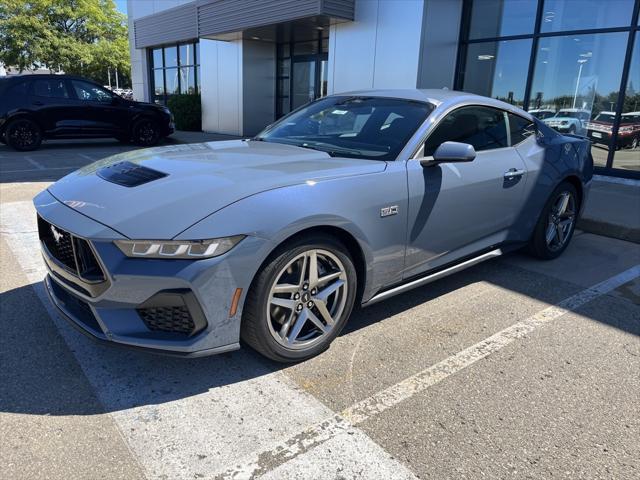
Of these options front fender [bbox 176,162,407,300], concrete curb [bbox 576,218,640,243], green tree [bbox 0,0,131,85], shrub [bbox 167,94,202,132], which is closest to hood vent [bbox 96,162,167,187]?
front fender [bbox 176,162,407,300]

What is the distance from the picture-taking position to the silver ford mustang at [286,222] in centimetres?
244

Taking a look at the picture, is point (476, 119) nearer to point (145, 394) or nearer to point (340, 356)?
point (340, 356)

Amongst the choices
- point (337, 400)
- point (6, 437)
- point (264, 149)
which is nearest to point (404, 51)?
point (264, 149)

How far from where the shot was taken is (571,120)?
10031 mm

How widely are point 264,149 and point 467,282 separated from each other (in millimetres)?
2093

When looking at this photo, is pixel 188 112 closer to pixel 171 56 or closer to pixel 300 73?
pixel 171 56

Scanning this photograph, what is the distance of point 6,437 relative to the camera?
7.59ft

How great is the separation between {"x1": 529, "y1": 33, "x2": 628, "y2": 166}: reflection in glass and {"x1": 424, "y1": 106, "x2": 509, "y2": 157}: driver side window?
6.38 meters

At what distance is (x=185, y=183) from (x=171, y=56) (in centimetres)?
2050

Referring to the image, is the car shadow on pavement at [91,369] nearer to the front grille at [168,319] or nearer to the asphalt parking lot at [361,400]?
the asphalt parking lot at [361,400]

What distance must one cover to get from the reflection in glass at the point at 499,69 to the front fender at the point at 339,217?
8.61 metres

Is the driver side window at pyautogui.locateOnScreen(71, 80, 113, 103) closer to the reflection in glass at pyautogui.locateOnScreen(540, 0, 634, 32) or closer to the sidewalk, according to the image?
the reflection in glass at pyautogui.locateOnScreen(540, 0, 634, 32)

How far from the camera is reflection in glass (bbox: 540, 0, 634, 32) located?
29.7 ft

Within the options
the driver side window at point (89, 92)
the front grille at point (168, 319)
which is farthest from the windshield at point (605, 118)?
the driver side window at point (89, 92)
